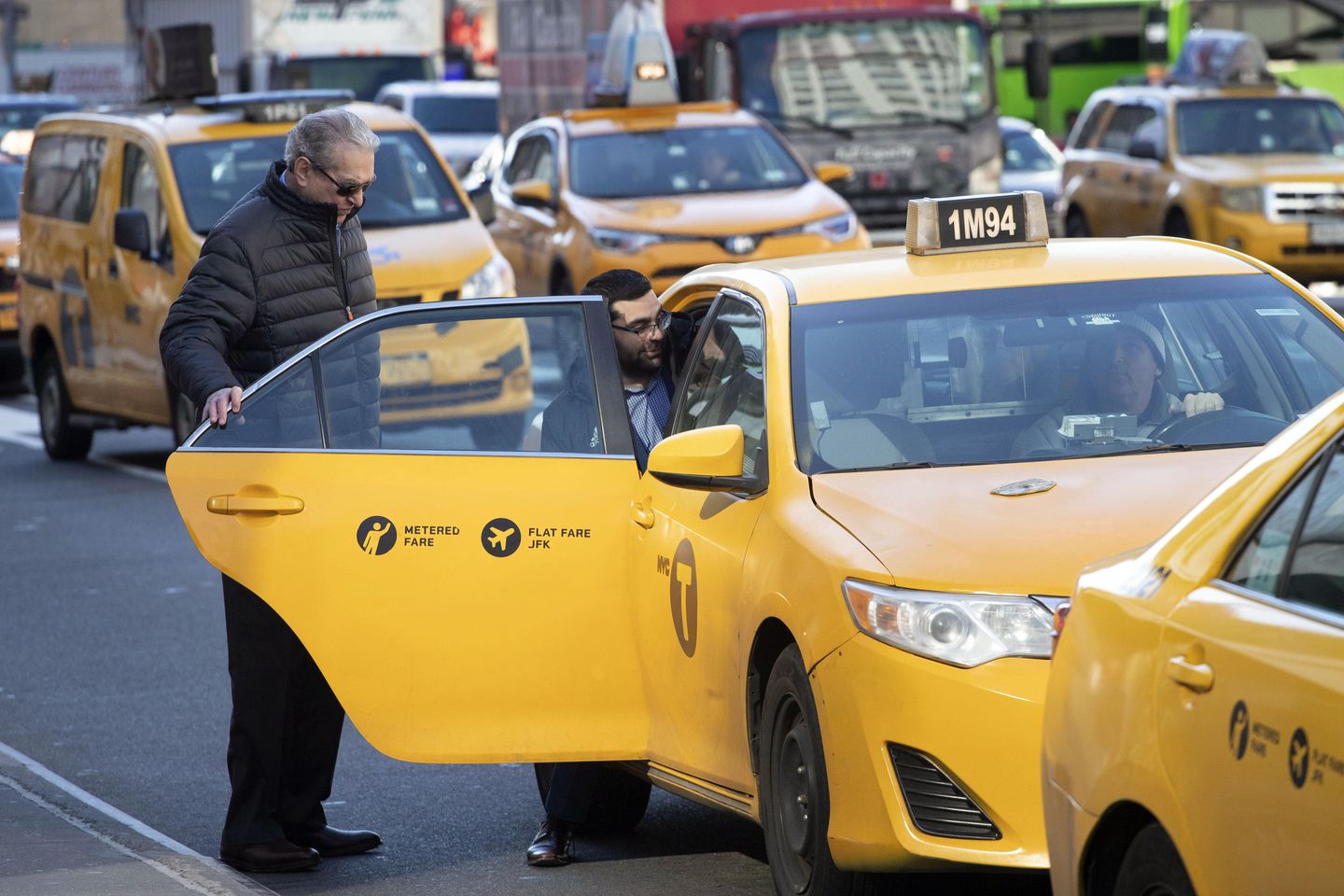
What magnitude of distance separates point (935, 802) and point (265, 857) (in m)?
2.17

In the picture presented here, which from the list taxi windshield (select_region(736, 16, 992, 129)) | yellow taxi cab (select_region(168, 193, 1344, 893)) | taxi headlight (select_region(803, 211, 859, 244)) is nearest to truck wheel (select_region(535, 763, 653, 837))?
yellow taxi cab (select_region(168, 193, 1344, 893))

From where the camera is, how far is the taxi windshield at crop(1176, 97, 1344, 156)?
2209 cm

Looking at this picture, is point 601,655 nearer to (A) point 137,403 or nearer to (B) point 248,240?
(B) point 248,240

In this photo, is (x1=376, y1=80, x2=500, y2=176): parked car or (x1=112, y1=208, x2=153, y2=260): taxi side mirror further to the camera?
(x1=376, y1=80, x2=500, y2=176): parked car

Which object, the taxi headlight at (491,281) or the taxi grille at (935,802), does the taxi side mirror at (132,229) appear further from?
the taxi grille at (935,802)

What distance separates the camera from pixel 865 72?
22891 millimetres

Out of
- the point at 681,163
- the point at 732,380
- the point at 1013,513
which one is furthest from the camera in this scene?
the point at 681,163

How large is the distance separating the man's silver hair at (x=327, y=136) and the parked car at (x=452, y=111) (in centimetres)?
2615

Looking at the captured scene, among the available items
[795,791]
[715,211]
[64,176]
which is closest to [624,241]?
[715,211]

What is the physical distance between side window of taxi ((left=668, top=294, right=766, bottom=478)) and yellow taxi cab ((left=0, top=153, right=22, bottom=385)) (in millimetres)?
14184

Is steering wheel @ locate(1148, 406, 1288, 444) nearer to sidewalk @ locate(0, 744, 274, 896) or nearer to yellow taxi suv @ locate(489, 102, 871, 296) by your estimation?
sidewalk @ locate(0, 744, 274, 896)

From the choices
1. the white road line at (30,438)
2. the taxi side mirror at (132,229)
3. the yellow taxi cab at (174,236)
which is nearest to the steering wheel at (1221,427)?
the yellow taxi cab at (174,236)

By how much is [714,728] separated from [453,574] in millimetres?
738

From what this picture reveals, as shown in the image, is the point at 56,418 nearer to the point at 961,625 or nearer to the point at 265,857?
the point at 265,857
